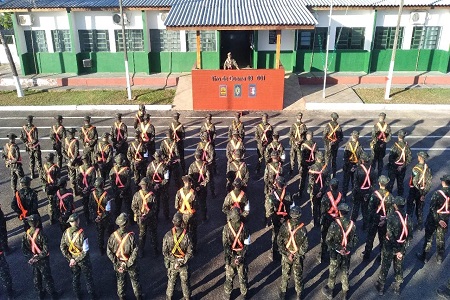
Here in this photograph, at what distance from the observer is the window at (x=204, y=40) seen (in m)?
24.3

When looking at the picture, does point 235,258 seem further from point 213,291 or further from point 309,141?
point 309,141

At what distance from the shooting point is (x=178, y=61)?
24734 mm

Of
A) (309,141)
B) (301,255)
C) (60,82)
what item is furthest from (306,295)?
(60,82)

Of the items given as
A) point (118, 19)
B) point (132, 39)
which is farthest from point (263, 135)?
point (118, 19)

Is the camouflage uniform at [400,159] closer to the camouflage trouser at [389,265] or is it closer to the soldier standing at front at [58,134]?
the camouflage trouser at [389,265]

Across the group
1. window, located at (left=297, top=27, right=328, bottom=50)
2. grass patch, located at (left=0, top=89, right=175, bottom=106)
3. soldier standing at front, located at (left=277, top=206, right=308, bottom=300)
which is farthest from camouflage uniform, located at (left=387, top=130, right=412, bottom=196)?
window, located at (left=297, top=27, right=328, bottom=50)

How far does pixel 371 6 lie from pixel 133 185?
17.2 meters

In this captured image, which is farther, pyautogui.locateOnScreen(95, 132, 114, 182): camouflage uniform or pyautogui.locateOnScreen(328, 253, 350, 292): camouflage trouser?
pyautogui.locateOnScreen(95, 132, 114, 182): camouflage uniform

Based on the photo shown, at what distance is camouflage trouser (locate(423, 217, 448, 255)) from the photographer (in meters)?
9.14

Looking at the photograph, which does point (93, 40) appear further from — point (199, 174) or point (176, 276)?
point (176, 276)

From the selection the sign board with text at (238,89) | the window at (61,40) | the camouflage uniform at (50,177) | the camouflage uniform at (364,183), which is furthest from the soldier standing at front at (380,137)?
the window at (61,40)

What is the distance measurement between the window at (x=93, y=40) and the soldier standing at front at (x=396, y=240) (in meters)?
21.0

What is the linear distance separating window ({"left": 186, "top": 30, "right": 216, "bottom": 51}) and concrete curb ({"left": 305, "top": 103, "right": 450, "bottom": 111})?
7874mm

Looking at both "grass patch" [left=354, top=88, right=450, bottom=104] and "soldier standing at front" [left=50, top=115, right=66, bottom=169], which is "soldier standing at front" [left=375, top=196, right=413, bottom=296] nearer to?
"soldier standing at front" [left=50, top=115, right=66, bottom=169]
